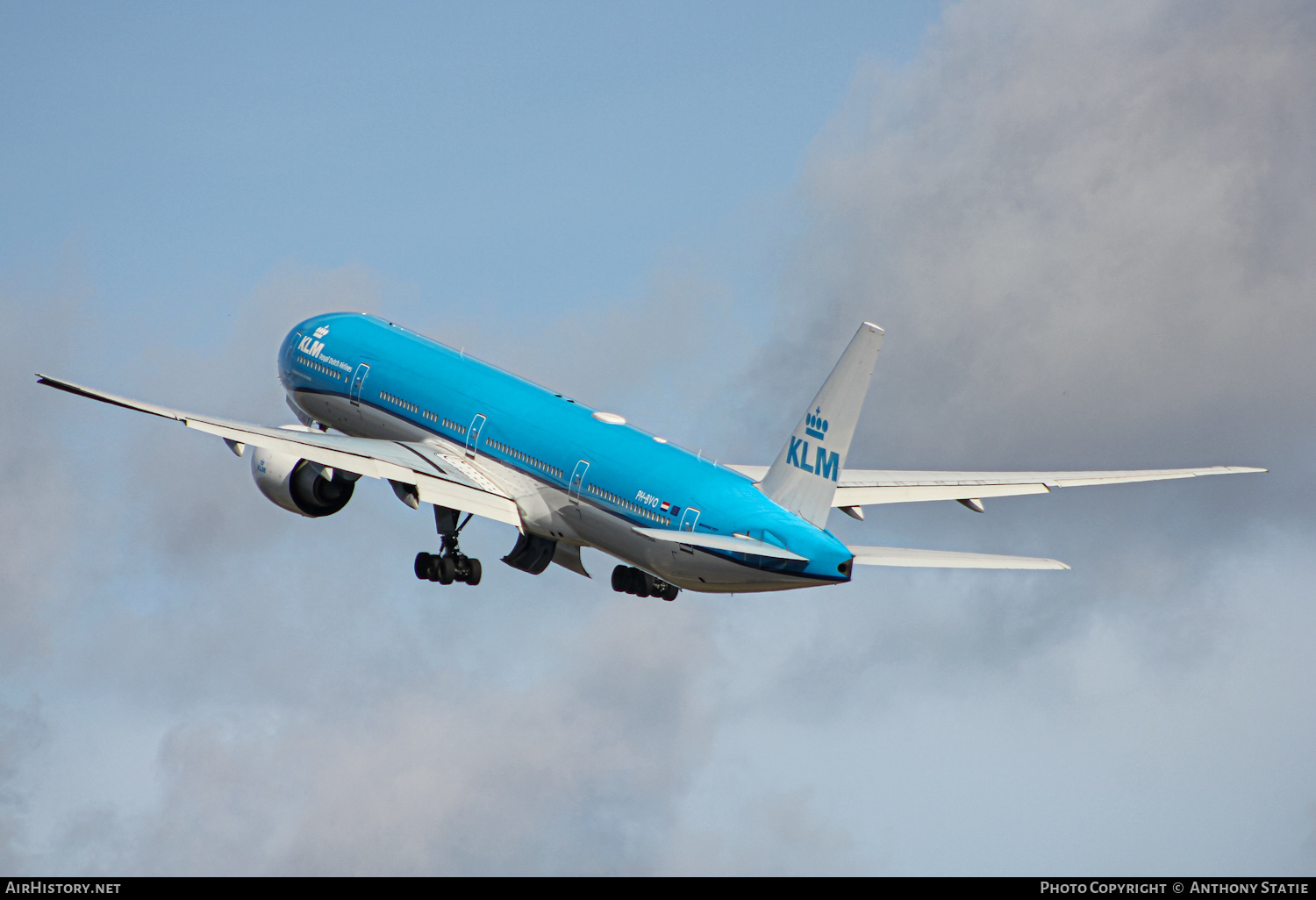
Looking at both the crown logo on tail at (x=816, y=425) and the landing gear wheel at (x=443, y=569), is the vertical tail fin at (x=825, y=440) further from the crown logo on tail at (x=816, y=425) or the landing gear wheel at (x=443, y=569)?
the landing gear wheel at (x=443, y=569)

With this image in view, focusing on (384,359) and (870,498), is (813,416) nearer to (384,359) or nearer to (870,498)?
(870,498)

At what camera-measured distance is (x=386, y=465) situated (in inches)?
1774

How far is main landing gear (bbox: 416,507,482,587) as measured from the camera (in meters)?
48.5

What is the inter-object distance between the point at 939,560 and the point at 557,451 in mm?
12095

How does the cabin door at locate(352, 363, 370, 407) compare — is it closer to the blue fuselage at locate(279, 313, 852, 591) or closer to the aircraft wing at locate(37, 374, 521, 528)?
the blue fuselage at locate(279, 313, 852, 591)

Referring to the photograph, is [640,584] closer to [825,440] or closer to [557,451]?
[557,451]

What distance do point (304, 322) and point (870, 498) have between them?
1948cm

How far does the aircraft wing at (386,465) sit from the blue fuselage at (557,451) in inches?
25.3

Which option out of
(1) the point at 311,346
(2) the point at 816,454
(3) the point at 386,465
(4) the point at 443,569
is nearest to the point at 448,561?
(4) the point at 443,569

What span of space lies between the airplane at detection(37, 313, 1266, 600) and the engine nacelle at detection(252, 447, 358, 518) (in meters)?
0.04

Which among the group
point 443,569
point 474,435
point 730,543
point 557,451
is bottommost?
point 730,543

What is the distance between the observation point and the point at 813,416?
38.8 m

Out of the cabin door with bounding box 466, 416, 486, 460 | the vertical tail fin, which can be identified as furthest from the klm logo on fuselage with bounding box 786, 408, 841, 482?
the cabin door with bounding box 466, 416, 486, 460

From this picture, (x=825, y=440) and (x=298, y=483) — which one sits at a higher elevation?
(x=825, y=440)
